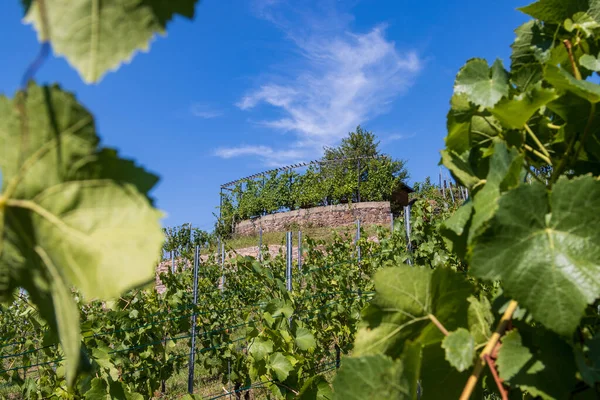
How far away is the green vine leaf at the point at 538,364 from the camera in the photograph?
2.05ft

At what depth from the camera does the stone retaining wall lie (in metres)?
20.1

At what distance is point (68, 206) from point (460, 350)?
493 mm

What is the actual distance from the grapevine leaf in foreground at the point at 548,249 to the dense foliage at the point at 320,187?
21.1 m

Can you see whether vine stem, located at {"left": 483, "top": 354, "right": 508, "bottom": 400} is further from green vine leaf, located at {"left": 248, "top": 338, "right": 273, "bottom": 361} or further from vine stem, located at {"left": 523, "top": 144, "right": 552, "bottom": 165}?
green vine leaf, located at {"left": 248, "top": 338, "right": 273, "bottom": 361}

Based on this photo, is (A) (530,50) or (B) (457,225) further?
(A) (530,50)

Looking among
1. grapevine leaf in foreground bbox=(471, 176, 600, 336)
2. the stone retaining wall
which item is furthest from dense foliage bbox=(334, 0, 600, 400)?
the stone retaining wall

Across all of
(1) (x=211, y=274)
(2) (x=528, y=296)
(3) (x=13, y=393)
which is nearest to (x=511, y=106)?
(2) (x=528, y=296)

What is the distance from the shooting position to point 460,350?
0.62m

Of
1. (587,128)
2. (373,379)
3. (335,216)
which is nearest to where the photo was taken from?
(373,379)

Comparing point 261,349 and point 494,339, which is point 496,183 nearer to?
point 494,339

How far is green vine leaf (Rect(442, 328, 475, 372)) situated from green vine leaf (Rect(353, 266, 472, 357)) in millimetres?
104

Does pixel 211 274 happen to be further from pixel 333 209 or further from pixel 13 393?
pixel 333 209

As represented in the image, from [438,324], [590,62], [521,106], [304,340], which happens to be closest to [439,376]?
[438,324]

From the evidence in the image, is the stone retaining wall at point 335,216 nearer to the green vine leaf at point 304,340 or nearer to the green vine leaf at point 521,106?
the green vine leaf at point 304,340
